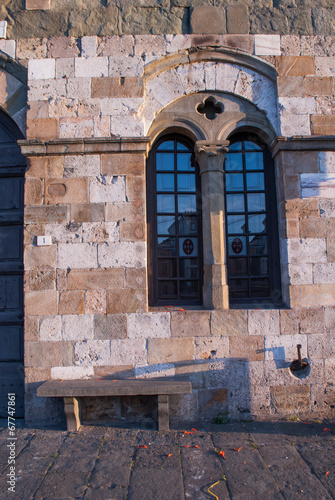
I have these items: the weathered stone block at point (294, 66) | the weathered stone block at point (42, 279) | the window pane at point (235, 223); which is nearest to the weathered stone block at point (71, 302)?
the weathered stone block at point (42, 279)

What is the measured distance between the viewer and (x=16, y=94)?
4035mm

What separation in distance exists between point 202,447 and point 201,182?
2715 mm

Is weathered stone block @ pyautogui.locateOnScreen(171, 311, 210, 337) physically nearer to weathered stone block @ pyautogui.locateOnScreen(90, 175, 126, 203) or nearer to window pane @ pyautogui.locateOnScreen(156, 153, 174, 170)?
weathered stone block @ pyautogui.locateOnScreen(90, 175, 126, 203)

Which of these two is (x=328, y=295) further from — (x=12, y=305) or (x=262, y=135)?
(x=12, y=305)

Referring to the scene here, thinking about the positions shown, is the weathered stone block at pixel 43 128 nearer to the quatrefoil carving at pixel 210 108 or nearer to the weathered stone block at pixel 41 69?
the weathered stone block at pixel 41 69

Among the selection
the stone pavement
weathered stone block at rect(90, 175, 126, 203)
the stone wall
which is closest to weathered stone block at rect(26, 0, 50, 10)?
the stone wall

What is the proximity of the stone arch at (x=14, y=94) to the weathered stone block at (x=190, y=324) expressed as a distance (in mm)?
2749

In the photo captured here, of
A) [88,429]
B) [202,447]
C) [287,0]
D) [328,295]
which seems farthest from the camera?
[287,0]

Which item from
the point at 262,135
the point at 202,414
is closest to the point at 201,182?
the point at 262,135

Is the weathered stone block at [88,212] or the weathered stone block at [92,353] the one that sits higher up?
the weathered stone block at [88,212]

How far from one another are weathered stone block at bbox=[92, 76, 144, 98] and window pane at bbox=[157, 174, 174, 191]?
3.04 feet

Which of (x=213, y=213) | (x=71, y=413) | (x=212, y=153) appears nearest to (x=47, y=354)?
(x=71, y=413)

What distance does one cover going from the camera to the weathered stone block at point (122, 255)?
12.2ft

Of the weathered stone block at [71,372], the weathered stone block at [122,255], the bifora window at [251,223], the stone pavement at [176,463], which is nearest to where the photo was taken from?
the stone pavement at [176,463]
